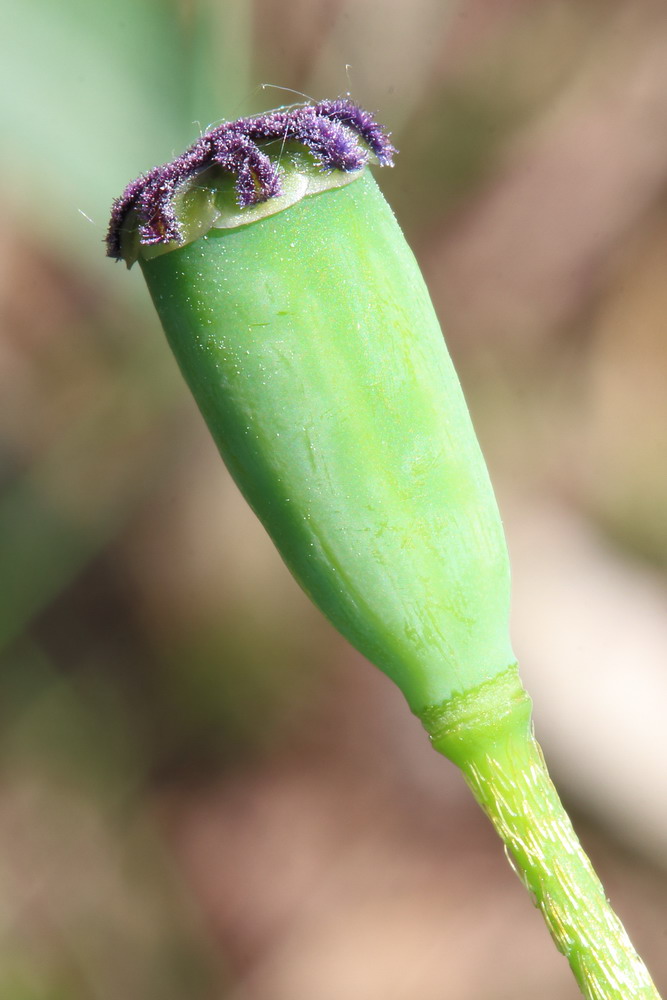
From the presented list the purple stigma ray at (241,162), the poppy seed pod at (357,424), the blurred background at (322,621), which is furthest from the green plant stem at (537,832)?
the blurred background at (322,621)

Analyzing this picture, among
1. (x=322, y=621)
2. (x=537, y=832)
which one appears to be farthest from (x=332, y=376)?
(x=322, y=621)

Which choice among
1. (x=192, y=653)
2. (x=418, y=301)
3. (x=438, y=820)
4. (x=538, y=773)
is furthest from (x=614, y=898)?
(x=418, y=301)

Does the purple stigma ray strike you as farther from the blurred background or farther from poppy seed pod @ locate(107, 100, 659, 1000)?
the blurred background

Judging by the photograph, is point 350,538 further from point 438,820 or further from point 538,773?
point 438,820

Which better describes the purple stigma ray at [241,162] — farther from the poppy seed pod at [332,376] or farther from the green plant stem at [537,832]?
the green plant stem at [537,832]

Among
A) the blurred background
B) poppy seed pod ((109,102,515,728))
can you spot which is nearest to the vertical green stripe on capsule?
poppy seed pod ((109,102,515,728))

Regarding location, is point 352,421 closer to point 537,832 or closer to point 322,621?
point 537,832
